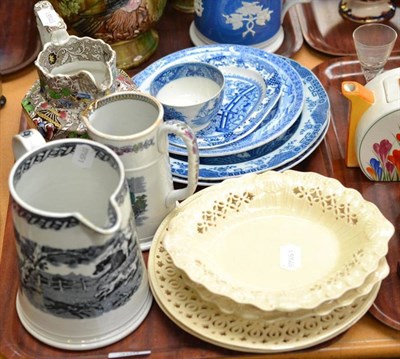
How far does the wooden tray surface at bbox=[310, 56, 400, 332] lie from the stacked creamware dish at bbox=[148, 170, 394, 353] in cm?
3

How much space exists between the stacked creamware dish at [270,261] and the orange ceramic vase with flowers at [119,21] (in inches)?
13.4

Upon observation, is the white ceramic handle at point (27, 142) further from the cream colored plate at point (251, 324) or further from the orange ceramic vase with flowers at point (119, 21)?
the orange ceramic vase with flowers at point (119, 21)

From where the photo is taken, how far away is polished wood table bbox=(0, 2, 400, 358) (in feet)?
2.31

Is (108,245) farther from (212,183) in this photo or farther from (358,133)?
(358,133)

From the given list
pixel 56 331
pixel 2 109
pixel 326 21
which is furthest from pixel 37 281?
pixel 326 21

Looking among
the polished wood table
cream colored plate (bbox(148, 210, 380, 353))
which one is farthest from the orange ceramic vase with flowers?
cream colored plate (bbox(148, 210, 380, 353))

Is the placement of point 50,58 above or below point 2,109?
above

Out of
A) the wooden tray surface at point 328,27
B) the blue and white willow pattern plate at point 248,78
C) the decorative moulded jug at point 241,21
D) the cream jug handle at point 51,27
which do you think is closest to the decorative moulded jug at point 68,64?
the cream jug handle at point 51,27

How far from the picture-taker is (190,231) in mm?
755

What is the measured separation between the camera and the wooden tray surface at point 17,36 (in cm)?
112

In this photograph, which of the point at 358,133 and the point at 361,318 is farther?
the point at 358,133

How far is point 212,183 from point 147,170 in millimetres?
135

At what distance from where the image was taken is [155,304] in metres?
0.75

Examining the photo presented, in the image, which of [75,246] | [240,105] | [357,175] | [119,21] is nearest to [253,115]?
[240,105]
